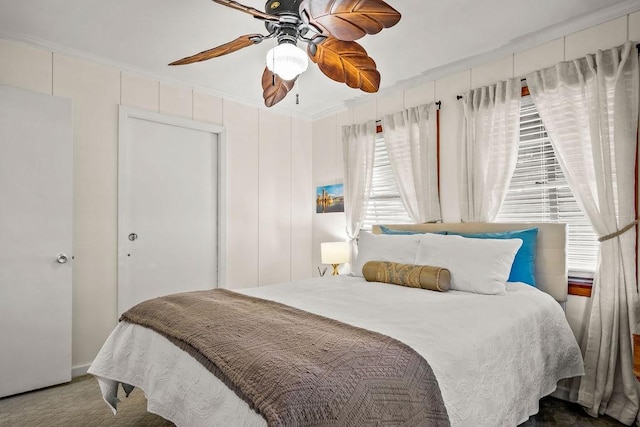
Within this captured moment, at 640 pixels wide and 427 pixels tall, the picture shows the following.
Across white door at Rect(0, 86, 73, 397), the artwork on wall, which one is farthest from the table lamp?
white door at Rect(0, 86, 73, 397)

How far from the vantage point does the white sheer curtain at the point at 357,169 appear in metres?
4.04

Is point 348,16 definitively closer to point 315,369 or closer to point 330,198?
point 315,369

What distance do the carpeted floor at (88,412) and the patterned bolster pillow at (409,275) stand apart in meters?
0.94

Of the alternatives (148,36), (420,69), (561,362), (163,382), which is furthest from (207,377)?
(420,69)

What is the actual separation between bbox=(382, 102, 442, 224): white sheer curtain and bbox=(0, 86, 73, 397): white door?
2.82 m

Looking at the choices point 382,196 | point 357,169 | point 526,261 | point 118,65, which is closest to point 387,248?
point 526,261

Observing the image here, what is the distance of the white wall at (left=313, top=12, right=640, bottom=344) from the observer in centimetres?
252

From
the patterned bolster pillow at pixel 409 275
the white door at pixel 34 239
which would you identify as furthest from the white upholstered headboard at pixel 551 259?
the white door at pixel 34 239

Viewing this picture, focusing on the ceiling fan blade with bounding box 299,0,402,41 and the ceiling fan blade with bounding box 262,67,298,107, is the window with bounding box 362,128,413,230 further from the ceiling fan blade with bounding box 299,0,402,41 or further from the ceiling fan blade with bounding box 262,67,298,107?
the ceiling fan blade with bounding box 299,0,402,41

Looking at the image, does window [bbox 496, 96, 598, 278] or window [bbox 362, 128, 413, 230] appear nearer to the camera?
window [bbox 496, 96, 598, 278]

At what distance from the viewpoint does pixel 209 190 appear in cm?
395

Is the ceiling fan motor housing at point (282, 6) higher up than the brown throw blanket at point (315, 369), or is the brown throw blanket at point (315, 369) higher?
the ceiling fan motor housing at point (282, 6)

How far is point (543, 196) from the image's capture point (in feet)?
9.23

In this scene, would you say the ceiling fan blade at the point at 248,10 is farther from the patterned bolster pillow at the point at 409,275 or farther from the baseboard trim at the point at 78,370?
the baseboard trim at the point at 78,370
